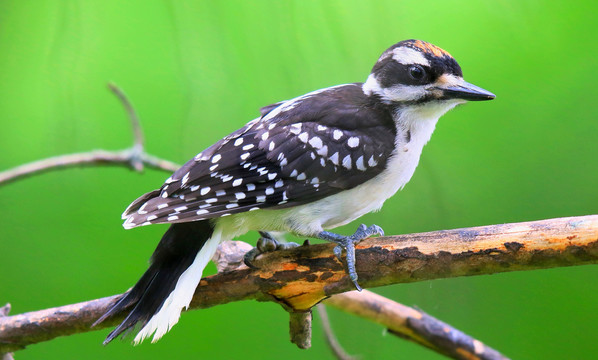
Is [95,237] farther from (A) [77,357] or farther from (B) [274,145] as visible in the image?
(B) [274,145]

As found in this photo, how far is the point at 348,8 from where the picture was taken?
1.74 meters

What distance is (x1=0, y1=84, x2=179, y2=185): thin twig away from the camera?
2.54 meters

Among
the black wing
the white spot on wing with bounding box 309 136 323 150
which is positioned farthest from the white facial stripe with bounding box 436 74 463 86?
the white spot on wing with bounding box 309 136 323 150

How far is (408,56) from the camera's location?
206 cm

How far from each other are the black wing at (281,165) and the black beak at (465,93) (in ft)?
0.70

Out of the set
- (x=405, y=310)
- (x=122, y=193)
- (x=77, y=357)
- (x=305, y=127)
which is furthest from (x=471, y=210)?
(x=77, y=357)

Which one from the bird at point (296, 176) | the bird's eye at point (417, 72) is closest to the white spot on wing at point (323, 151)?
the bird at point (296, 176)

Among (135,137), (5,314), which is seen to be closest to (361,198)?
(135,137)

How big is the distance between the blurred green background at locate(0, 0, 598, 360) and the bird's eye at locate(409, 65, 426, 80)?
117mm

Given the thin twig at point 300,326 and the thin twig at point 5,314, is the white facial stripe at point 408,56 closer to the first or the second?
the thin twig at point 300,326

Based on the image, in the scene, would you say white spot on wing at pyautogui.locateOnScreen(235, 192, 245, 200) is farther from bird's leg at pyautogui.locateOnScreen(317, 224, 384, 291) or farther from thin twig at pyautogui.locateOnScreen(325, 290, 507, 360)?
thin twig at pyautogui.locateOnScreen(325, 290, 507, 360)

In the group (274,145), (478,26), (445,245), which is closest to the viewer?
(445,245)

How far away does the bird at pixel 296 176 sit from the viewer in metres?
1.86

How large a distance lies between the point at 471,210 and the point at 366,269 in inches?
51.4
